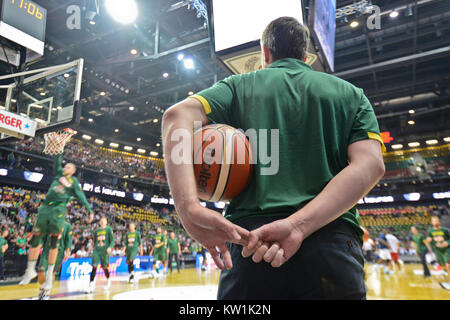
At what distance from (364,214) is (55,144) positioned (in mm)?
23907

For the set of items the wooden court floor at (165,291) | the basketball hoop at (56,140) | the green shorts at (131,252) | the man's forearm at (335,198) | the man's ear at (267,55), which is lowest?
the wooden court floor at (165,291)

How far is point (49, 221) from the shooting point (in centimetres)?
562

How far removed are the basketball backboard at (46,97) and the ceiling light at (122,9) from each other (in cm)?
156

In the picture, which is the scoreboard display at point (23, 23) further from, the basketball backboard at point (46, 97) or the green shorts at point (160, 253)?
the green shorts at point (160, 253)

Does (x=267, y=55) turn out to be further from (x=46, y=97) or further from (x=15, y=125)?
(x=46, y=97)

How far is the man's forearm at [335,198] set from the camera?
0.84 m

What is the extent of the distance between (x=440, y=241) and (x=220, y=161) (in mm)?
9396

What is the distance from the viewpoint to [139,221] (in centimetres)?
2248

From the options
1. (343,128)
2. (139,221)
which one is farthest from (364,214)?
(343,128)

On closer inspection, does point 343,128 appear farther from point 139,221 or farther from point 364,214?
point 364,214

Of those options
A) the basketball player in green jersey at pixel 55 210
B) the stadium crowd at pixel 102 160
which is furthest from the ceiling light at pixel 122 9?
the stadium crowd at pixel 102 160

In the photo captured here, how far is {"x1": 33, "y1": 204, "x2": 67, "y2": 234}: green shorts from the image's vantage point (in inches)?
221

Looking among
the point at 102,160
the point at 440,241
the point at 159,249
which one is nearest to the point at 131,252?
the point at 159,249

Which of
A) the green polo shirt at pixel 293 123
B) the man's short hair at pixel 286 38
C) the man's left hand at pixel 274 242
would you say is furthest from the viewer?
the man's short hair at pixel 286 38
